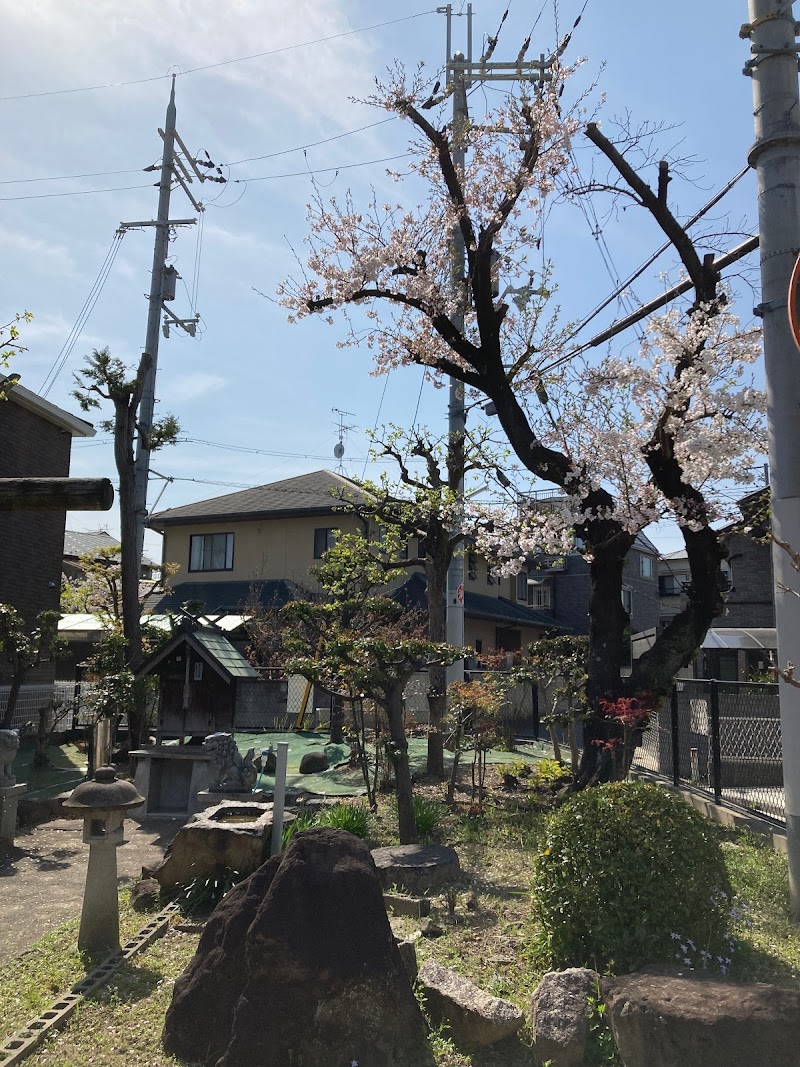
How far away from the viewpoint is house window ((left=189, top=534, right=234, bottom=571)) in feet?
93.8

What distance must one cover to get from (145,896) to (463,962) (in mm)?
2774

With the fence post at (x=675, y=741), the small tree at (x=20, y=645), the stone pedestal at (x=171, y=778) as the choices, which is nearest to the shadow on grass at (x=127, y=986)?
the stone pedestal at (x=171, y=778)

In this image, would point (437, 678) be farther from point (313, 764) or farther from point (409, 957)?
point (409, 957)

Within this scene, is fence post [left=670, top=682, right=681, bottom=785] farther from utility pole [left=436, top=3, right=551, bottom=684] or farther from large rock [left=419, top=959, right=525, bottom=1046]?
large rock [left=419, top=959, right=525, bottom=1046]

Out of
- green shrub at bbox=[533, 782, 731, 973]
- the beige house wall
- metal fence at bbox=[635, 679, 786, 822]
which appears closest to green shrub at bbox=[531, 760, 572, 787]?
metal fence at bbox=[635, 679, 786, 822]

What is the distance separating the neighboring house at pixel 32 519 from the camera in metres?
17.0

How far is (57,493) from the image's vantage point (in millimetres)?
5250

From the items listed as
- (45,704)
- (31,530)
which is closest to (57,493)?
(45,704)

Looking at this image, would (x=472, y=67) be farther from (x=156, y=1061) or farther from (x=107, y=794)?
(x=156, y=1061)

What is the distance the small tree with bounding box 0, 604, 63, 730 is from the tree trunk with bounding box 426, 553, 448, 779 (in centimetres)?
682

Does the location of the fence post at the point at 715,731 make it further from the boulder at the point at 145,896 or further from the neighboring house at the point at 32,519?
the neighboring house at the point at 32,519

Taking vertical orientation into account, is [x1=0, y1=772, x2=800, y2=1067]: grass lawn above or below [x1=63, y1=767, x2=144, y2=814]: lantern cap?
below

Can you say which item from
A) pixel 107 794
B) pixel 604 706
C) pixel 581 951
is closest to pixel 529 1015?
pixel 581 951

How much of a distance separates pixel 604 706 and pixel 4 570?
1342 cm
